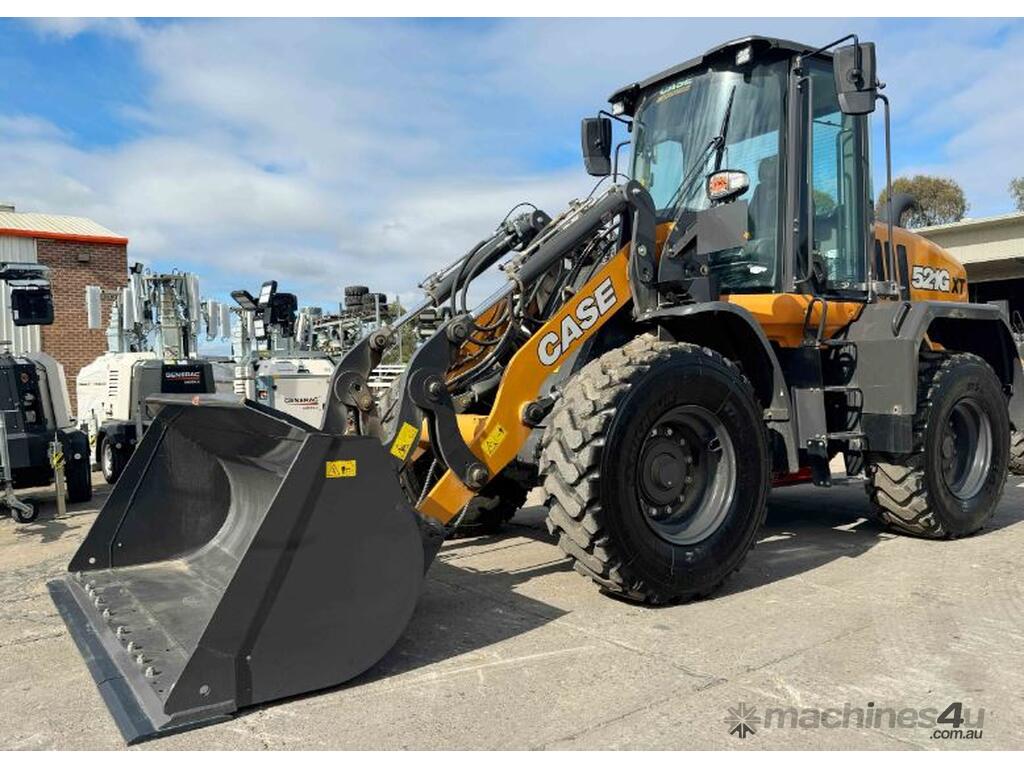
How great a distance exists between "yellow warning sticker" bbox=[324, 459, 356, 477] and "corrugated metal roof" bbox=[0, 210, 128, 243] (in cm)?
1918

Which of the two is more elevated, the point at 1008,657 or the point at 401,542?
the point at 401,542

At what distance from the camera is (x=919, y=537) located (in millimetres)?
5871

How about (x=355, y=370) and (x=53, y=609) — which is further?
(x=53, y=609)

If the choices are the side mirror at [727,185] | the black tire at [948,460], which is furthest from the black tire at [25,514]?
the black tire at [948,460]

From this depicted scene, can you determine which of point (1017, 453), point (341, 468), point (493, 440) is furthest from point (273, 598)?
point (1017, 453)

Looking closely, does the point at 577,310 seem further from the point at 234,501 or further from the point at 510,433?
the point at 234,501

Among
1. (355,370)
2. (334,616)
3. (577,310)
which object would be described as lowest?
(334,616)

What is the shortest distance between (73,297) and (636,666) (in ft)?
65.1

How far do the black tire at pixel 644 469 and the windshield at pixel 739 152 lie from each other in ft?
3.65

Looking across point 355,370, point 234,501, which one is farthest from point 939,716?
point 234,501

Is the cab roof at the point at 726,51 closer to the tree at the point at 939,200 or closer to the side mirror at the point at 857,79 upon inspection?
the side mirror at the point at 857,79

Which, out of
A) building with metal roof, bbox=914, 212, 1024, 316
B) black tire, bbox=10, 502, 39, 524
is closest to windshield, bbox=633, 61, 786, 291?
black tire, bbox=10, 502, 39, 524

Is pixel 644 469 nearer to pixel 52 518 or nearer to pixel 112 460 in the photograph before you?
pixel 52 518

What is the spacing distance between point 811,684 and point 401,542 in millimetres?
1723
